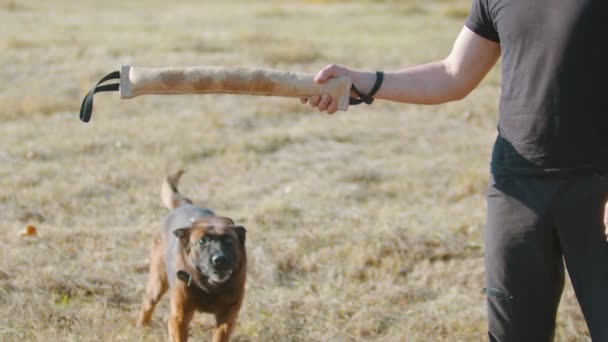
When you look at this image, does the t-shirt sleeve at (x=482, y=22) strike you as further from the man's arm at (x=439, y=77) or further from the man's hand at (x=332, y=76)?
the man's hand at (x=332, y=76)

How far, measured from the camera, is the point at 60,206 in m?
7.55

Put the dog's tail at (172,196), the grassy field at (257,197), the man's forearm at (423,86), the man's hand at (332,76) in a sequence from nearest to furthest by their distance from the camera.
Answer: the man's hand at (332,76) → the man's forearm at (423,86) → the grassy field at (257,197) → the dog's tail at (172,196)

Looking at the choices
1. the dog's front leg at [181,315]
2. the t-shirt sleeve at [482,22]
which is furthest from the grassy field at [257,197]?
the t-shirt sleeve at [482,22]

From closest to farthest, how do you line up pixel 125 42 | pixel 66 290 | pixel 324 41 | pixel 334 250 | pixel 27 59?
pixel 66 290 → pixel 334 250 → pixel 27 59 → pixel 125 42 → pixel 324 41

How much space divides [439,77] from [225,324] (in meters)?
1.76

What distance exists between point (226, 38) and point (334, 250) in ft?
35.7

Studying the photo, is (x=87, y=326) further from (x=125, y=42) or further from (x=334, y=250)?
(x=125, y=42)

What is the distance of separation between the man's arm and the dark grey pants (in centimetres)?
45

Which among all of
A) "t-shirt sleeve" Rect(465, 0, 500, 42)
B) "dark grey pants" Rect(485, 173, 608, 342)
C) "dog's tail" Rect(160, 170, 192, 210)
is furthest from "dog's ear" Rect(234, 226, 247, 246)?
"t-shirt sleeve" Rect(465, 0, 500, 42)

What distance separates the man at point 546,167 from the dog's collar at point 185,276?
1.72 meters

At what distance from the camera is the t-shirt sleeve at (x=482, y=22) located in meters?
3.41

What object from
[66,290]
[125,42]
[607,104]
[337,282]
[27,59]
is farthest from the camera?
[125,42]

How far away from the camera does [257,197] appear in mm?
8031

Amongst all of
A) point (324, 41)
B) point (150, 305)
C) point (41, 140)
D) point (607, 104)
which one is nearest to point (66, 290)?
point (150, 305)
